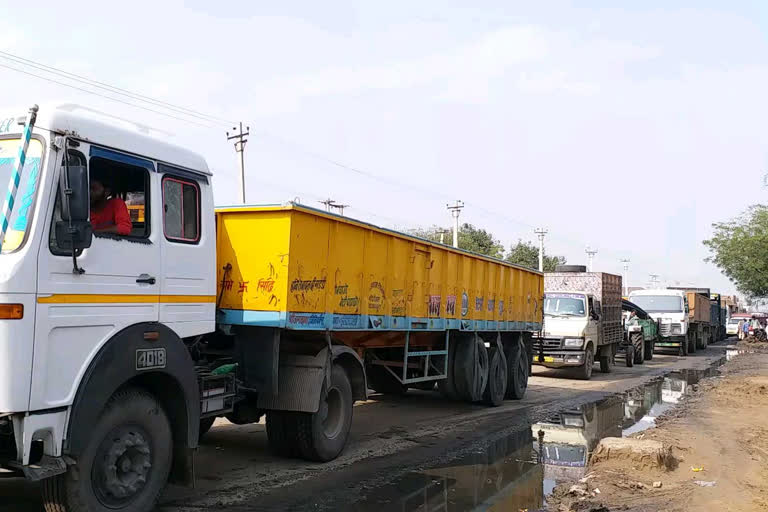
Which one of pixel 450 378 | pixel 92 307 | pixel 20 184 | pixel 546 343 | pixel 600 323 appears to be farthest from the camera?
pixel 600 323

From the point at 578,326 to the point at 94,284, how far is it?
556 inches

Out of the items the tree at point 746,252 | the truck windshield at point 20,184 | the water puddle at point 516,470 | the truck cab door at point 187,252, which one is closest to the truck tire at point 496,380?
the water puddle at point 516,470

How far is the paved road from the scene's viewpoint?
5645 mm

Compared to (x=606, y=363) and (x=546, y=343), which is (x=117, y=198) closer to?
(x=546, y=343)

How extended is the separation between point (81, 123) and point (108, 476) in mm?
2349

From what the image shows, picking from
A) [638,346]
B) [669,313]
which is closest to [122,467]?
[638,346]

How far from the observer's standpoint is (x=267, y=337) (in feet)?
20.9

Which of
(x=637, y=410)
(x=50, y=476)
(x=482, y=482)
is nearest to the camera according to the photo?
(x=50, y=476)

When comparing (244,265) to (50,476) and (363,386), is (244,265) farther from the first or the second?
(50,476)

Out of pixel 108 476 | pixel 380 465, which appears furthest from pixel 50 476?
pixel 380 465

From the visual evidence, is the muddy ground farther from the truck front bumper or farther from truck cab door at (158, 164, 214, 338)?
the truck front bumper

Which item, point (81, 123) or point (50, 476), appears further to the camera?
point (81, 123)

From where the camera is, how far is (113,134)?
4.80 meters

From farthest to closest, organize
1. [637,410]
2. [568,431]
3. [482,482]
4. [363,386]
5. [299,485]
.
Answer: [637,410]
[568,431]
[363,386]
[482,482]
[299,485]
